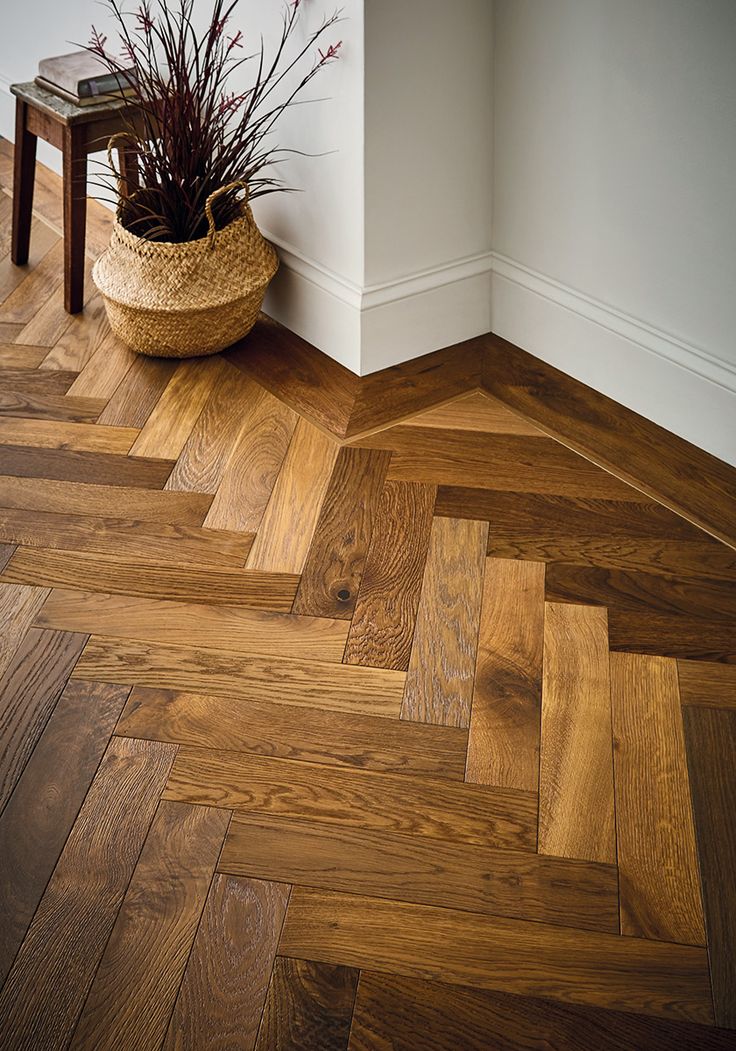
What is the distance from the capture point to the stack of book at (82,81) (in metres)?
2.32

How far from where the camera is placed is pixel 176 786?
1439 millimetres

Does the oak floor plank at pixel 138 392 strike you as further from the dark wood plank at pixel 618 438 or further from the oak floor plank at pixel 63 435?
the dark wood plank at pixel 618 438

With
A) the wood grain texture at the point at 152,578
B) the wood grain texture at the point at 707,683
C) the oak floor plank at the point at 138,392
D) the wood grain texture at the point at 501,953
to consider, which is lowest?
the wood grain texture at the point at 501,953

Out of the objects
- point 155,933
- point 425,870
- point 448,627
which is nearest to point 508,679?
point 448,627

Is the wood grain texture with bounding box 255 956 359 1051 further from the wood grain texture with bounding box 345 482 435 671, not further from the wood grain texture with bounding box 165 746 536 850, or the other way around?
the wood grain texture with bounding box 345 482 435 671

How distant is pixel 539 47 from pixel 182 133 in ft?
2.39

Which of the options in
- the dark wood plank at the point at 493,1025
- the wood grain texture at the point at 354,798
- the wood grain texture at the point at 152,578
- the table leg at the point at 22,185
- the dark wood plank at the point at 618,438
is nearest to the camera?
the dark wood plank at the point at 493,1025

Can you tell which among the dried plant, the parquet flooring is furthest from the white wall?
the dried plant

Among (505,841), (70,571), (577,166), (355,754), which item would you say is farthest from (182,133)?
(505,841)

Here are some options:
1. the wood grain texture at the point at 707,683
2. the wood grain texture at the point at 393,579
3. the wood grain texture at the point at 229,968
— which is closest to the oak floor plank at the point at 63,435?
the wood grain texture at the point at 393,579

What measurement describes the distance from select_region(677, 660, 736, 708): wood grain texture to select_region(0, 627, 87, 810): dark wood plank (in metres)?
0.93

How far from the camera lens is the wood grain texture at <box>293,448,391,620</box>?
1753mm

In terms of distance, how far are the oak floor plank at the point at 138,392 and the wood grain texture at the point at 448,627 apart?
713 mm

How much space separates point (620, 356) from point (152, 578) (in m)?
1.05
